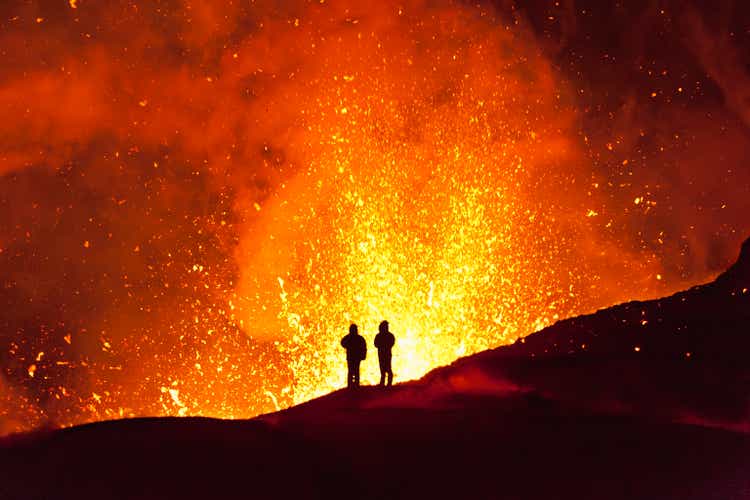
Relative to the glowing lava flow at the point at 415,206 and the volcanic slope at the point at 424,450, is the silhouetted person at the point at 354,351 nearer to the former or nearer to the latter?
the volcanic slope at the point at 424,450

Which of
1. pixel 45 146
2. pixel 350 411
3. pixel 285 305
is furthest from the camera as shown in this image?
pixel 45 146

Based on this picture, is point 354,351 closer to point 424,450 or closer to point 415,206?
point 424,450

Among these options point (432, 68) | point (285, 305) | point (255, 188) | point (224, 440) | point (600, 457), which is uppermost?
point (432, 68)

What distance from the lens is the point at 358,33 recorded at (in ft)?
101

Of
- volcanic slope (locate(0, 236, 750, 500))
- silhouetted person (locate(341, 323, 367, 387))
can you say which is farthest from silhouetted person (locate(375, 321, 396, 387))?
volcanic slope (locate(0, 236, 750, 500))

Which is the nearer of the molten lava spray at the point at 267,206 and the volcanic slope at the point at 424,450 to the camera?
the volcanic slope at the point at 424,450

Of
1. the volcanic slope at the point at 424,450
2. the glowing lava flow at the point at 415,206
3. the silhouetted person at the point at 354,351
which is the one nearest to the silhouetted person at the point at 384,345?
the silhouetted person at the point at 354,351

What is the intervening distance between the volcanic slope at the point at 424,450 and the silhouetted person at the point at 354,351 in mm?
1075

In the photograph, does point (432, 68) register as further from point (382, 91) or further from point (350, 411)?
point (350, 411)

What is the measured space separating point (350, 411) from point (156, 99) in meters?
26.6

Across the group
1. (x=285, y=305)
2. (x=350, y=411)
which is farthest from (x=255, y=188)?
(x=350, y=411)

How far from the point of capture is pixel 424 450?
9500 millimetres

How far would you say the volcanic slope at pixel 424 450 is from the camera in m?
8.48

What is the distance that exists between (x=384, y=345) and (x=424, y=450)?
461 centimetres
